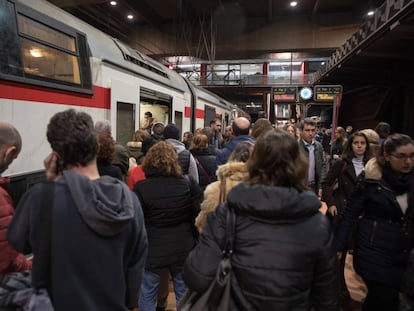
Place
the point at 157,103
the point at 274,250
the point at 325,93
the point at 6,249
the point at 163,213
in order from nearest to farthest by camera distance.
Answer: the point at 274,250 → the point at 6,249 → the point at 163,213 → the point at 157,103 → the point at 325,93

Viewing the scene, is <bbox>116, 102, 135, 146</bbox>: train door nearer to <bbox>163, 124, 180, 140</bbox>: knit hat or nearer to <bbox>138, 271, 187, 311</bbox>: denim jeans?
<bbox>163, 124, 180, 140</bbox>: knit hat

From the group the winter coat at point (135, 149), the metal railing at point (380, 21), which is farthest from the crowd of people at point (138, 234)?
the metal railing at point (380, 21)

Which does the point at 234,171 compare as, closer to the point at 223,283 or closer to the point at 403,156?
the point at 223,283

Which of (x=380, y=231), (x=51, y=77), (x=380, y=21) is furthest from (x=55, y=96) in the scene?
(x=380, y=21)

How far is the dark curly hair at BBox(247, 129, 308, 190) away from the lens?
1.35 meters

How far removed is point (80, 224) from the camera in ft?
4.17

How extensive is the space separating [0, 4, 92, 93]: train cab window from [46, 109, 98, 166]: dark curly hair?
1703 mm

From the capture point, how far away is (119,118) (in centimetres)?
446

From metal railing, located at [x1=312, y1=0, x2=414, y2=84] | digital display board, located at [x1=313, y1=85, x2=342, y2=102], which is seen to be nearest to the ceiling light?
metal railing, located at [x1=312, y1=0, x2=414, y2=84]

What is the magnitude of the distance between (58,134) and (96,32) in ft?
12.4

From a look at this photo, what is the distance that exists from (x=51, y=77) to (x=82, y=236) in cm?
247

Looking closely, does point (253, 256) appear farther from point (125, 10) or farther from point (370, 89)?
point (125, 10)

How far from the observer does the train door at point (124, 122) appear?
175 inches

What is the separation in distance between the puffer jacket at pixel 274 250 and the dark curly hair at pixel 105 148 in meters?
1.45
